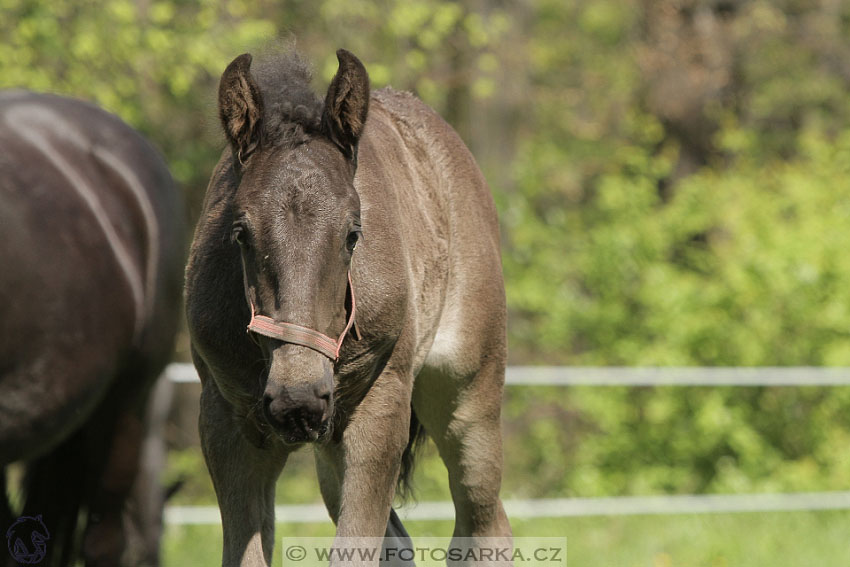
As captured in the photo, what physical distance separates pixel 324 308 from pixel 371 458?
571mm

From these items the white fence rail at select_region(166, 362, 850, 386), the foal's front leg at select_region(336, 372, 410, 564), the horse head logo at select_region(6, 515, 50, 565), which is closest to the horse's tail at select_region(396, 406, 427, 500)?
the foal's front leg at select_region(336, 372, 410, 564)

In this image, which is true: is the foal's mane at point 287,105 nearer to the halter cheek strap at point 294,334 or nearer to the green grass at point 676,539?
the halter cheek strap at point 294,334

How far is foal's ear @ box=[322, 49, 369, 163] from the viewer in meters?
3.12

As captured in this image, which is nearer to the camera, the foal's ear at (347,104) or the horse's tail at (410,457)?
the foal's ear at (347,104)

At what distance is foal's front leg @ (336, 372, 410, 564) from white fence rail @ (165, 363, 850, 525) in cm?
394

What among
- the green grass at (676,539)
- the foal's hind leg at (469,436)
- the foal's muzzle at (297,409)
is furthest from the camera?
the green grass at (676,539)

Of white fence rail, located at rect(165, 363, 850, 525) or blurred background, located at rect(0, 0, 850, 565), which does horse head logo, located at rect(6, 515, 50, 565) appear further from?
white fence rail, located at rect(165, 363, 850, 525)

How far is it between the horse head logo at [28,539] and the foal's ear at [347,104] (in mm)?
3006

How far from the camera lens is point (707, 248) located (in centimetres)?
1188

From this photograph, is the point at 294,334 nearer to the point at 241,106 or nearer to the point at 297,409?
the point at 297,409

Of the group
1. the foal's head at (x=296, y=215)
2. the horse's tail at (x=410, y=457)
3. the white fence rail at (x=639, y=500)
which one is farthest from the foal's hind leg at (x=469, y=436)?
the white fence rail at (x=639, y=500)

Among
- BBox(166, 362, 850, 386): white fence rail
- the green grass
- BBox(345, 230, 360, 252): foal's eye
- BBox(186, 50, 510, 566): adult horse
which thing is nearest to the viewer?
BBox(186, 50, 510, 566): adult horse

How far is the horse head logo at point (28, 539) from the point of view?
5.19 m

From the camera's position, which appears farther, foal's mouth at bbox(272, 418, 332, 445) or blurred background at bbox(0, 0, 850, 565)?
blurred background at bbox(0, 0, 850, 565)
